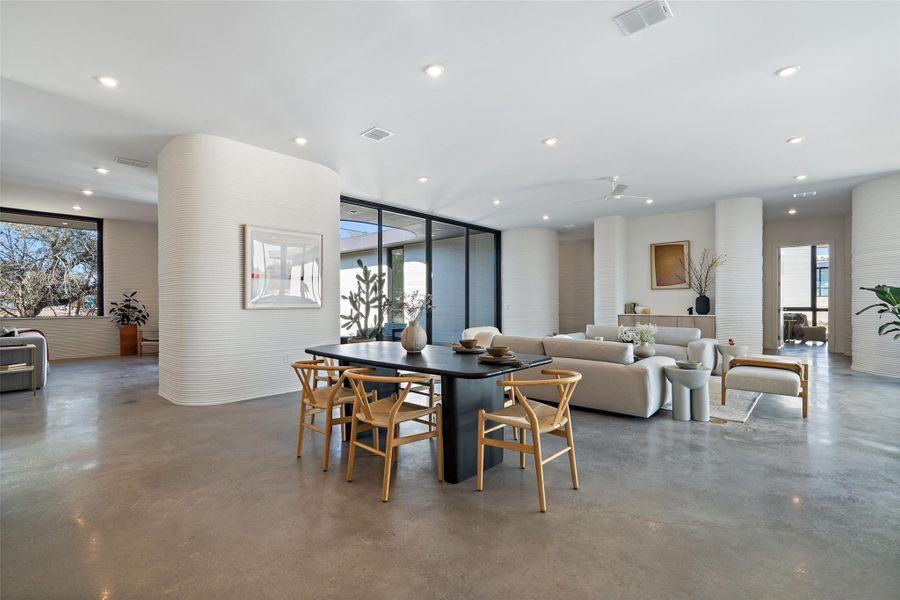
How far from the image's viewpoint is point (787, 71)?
11.3 ft

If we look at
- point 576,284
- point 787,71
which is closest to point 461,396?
Answer: point 787,71

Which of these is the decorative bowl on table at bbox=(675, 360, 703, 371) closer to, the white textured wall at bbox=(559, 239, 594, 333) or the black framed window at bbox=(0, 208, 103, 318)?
the white textured wall at bbox=(559, 239, 594, 333)

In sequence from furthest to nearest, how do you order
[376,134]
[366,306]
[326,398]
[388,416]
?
[366,306] → [376,134] → [326,398] → [388,416]

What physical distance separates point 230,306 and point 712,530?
4.75 m

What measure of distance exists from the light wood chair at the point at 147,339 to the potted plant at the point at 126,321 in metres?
0.13

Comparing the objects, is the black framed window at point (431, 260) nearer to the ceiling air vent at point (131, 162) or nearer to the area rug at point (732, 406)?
the ceiling air vent at point (131, 162)

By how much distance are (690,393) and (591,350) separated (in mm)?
978

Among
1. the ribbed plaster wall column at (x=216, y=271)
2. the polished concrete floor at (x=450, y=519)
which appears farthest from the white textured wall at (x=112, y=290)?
the polished concrete floor at (x=450, y=519)

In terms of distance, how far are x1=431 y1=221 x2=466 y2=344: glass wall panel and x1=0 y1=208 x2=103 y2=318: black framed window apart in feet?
23.2

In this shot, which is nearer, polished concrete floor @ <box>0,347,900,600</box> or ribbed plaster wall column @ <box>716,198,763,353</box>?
polished concrete floor @ <box>0,347,900,600</box>

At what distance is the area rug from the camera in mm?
4137

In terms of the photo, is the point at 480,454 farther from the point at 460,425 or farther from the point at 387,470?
the point at 387,470

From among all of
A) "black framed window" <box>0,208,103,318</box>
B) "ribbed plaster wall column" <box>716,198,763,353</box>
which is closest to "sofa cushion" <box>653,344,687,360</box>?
"ribbed plaster wall column" <box>716,198,763,353</box>

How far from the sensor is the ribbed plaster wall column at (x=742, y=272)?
301 inches
